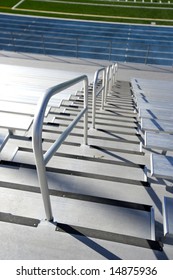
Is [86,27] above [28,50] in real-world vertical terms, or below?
above

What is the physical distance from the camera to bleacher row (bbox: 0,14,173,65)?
36.6ft

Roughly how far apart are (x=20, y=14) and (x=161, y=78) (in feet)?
45.7

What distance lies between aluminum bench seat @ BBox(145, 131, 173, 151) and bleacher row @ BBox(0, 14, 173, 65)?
372 inches

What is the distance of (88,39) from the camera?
44.3 feet

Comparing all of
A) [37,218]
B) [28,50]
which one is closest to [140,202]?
[37,218]

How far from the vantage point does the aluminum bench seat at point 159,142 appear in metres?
1.71

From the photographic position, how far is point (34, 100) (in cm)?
272

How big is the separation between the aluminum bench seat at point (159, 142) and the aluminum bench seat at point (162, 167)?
5.0 inches

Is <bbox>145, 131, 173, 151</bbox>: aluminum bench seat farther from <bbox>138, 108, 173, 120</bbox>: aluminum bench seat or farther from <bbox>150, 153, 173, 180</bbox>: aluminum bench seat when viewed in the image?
<bbox>138, 108, 173, 120</bbox>: aluminum bench seat

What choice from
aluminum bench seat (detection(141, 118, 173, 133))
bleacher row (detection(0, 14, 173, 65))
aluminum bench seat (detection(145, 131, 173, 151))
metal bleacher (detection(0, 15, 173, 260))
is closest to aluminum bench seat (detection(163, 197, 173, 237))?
metal bleacher (detection(0, 15, 173, 260))

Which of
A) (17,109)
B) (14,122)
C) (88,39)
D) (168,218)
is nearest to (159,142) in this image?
(168,218)
